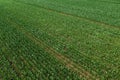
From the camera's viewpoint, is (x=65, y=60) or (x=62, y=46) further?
(x=62, y=46)

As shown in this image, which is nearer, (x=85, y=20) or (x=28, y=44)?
(x=28, y=44)

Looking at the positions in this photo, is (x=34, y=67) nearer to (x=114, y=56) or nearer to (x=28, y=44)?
(x=28, y=44)

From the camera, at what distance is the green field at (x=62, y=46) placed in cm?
1253

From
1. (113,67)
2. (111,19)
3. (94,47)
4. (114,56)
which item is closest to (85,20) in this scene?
(111,19)

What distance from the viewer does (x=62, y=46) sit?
16234 mm

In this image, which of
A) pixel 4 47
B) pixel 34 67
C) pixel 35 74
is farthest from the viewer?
pixel 4 47

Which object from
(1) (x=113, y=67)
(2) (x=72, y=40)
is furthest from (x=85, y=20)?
(1) (x=113, y=67)

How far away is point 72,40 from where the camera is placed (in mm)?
17312

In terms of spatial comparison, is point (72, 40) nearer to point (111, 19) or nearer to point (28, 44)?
point (28, 44)

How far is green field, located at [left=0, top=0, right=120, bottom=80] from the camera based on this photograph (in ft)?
41.1

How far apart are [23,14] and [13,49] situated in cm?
1242

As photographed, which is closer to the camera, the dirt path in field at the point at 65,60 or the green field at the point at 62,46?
the dirt path in field at the point at 65,60

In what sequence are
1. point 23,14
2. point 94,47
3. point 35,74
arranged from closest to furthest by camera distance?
point 35,74 → point 94,47 → point 23,14

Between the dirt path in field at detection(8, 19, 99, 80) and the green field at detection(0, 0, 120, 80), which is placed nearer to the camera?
the dirt path in field at detection(8, 19, 99, 80)
